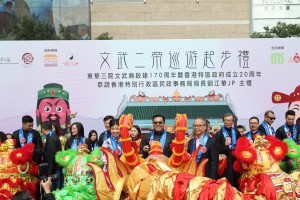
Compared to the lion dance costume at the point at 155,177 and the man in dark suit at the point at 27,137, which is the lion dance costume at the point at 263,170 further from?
the man in dark suit at the point at 27,137

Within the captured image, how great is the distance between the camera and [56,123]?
29.1 ft

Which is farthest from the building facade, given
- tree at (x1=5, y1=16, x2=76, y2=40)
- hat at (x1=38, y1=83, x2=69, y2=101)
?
hat at (x1=38, y1=83, x2=69, y2=101)

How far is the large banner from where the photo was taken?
895 cm

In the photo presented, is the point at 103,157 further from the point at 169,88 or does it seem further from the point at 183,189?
the point at 169,88

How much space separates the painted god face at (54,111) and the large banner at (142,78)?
2cm

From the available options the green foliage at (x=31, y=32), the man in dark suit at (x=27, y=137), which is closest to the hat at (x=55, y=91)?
the man in dark suit at (x=27, y=137)

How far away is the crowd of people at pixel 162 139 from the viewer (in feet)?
19.9

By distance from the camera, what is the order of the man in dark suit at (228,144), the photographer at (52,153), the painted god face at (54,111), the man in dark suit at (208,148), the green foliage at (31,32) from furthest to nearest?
the green foliage at (31,32) < the painted god face at (54,111) < the photographer at (52,153) < the man in dark suit at (228,144) < the man in dark suit at (208,148)

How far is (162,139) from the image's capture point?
634 cm

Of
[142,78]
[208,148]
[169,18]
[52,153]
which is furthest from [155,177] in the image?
[169,18]

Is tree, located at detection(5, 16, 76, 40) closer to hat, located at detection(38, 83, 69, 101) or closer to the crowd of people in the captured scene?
hat, located at detection(38, 83, 69, 101)

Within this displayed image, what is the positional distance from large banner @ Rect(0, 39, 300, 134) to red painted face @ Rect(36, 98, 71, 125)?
0.02 m

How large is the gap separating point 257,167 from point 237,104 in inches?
142

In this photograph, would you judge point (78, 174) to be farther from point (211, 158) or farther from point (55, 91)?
point (55, 91)
